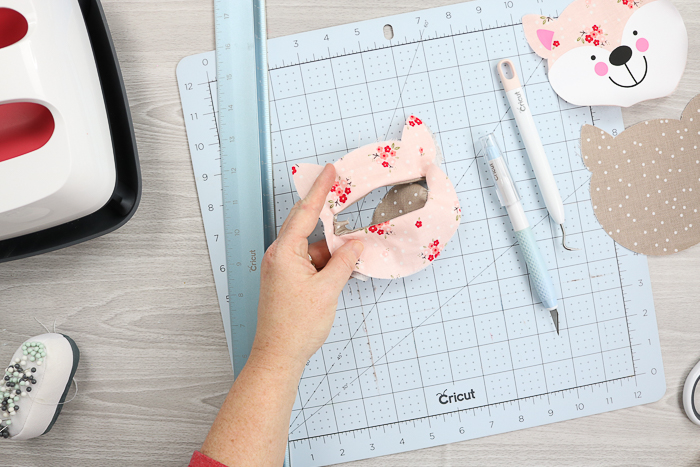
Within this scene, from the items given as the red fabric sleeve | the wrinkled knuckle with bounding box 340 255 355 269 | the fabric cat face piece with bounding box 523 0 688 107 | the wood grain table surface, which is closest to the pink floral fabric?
the fabric cat face piece with bounding box 523 0 688 107

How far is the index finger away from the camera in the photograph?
560mm

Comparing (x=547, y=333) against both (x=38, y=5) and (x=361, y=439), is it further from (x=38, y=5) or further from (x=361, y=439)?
(x=38, y=5)

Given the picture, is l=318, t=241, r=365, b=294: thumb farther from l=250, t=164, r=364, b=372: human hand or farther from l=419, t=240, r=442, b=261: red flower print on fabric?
l=419, t=240, r=442, b=261: red flower print on fabric

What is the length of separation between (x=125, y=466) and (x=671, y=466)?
951 mm

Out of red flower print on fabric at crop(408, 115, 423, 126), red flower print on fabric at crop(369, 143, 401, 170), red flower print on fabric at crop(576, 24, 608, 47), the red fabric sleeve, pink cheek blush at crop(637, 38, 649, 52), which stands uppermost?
red flower print on fabric at crop(576, 24, 608, 47)

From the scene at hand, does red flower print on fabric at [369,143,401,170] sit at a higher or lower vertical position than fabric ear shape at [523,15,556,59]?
lower

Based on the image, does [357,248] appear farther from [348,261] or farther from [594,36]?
[594,36]

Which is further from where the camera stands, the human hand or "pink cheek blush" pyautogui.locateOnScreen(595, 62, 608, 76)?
"pink cheek blush" pyautogui.locateOnScreen(595, 62, 608, 76)

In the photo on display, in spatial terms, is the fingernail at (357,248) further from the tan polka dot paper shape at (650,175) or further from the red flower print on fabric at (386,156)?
the tan polka dot paper shape at (650,175)

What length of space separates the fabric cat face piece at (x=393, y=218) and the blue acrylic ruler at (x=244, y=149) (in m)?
0.10

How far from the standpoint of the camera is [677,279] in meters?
0.71

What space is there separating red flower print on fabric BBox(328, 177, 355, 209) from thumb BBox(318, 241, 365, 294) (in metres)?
0.07

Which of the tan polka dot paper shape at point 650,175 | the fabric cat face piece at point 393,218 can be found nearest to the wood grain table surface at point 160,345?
the tan polka dot paper shape at point 650,175

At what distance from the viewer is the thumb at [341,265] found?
0.57m
